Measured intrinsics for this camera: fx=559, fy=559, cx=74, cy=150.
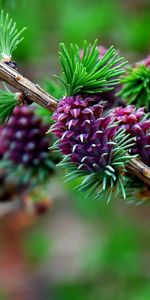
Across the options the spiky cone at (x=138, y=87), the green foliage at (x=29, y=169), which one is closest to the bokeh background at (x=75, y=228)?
the green foliage at (x=29, y=169)

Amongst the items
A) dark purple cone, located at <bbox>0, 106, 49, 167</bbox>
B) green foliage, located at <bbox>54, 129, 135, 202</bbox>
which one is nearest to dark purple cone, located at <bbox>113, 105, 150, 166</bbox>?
green foliage, located at <bbox>54, 129, 135, 202</bbox>

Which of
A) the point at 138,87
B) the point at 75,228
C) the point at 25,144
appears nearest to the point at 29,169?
the point at 25,144

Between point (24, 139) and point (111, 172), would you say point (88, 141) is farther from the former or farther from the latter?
point (24, 139)

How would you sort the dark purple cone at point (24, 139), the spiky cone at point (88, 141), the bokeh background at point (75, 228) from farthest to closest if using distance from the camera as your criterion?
the bokeh background at point (75, 228), the dark purple cone at point (24, 139), the spiky cone at point (88, 141)

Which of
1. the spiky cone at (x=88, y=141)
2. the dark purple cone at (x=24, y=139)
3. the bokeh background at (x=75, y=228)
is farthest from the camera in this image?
the bokeh background at (x=75, y=228)

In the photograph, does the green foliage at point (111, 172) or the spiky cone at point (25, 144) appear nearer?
the green foliage at point (111, 172)

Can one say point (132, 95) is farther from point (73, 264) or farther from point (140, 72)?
point (73, 264)

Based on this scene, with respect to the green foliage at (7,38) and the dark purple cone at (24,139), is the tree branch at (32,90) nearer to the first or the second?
the green foliage at (7,38)

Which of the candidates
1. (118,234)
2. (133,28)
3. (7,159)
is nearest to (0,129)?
(7,159)
